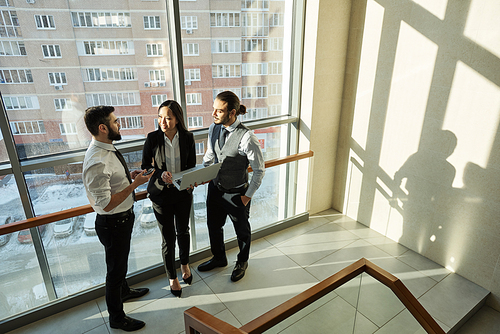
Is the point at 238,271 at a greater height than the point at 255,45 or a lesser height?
lesser

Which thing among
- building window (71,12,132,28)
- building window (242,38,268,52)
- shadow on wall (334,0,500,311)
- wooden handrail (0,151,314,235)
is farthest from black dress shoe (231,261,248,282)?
building window (71,12,132,28)

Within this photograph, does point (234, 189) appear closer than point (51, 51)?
No

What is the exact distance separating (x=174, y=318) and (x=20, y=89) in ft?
7.54

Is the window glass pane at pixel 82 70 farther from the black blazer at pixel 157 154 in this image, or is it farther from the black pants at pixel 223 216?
the black pants at pixel 223 216

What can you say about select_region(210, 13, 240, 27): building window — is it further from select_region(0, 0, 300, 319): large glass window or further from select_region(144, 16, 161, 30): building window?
select_region(144, 16, 161, 30): building window

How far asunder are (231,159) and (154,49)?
1.25 m

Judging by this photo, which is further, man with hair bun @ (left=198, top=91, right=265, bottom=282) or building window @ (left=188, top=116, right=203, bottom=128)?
building window @ (left=188, top=116, right=203, bottom=128)

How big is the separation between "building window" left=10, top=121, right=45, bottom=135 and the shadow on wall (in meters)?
3.48

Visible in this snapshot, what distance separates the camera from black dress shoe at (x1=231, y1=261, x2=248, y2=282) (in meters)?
3.53

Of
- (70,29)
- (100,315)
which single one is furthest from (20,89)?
(100,315)

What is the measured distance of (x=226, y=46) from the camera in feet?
11.8

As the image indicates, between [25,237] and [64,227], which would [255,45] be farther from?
[25,237]

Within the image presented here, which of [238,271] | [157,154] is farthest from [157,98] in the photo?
[238,271]

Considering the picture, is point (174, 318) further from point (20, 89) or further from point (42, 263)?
point (20, 89)
